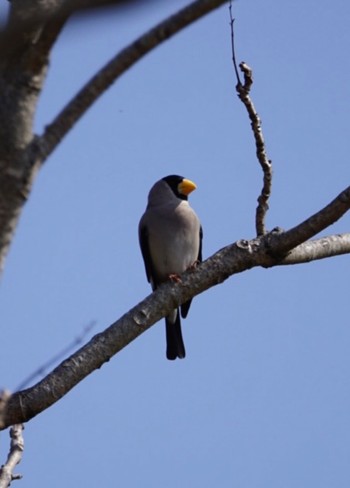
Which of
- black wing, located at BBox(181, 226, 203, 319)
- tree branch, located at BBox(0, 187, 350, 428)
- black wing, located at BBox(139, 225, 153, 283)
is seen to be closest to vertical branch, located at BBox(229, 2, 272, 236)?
tree branch, located at BBox(0, 187, 350, 428)

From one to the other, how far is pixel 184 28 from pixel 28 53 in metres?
0.41

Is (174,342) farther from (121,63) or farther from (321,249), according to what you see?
(121,63)

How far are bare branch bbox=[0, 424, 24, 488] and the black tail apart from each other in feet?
9.52

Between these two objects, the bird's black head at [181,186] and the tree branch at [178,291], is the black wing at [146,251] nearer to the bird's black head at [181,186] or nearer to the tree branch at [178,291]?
the bird's black head at [181,186]

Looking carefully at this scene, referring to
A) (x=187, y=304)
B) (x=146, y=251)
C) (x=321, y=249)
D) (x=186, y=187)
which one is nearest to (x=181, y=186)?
(x=186, y=187)

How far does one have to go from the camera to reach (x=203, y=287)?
4246 millimetres

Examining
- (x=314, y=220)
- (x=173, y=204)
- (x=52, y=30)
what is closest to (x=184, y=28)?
(x=52, y=30)

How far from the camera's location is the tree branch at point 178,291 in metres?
3.65

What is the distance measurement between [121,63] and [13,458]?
229 centimetres

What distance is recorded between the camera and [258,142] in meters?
4.09

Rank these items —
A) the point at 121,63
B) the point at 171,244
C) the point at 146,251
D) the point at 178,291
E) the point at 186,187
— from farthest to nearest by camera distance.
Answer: the point at 186,187
the point at 146,251
the point at 171,244
the point at 178,291
the point at 121,63

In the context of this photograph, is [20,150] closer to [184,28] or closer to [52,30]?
[52,30]

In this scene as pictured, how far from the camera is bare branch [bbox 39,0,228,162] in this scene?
7.15 feet

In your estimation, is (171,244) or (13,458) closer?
(13,458)
